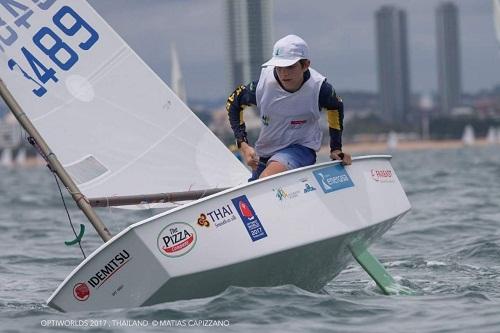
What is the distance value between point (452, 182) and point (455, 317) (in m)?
14.0

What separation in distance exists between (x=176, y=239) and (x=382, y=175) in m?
1.40

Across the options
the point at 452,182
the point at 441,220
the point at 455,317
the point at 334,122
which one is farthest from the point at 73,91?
the point at 452,182

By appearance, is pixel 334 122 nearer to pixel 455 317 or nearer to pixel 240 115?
pixel 240 115

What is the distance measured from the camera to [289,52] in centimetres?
697

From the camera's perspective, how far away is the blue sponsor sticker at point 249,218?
21.6 ft

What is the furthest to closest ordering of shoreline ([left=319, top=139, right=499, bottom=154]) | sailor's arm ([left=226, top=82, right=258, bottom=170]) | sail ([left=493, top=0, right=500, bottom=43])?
shoreline ([left=319, top=139, right=499, bottom=154])
sail ([left=493, top=0, right=500, bottom=43])
sailor's arm ([left=226, top=82, right=258, bottom=170])

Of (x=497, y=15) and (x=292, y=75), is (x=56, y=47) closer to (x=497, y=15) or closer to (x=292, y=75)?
(x=292, y=75)

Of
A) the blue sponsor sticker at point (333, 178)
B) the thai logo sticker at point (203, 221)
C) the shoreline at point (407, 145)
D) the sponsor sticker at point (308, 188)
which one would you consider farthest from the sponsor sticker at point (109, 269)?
the shoreline at point (407, 145)

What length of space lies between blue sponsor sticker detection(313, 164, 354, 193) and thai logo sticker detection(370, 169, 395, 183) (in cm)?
24

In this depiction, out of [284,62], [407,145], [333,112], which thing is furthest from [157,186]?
[407,145]

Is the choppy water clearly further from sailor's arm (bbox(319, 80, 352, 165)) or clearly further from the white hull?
sailor's arm (bbox(319, 80, 352, 165))

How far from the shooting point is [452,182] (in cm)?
2028

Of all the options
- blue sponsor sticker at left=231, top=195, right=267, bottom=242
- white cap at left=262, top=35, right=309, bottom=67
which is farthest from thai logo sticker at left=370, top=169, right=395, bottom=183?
blue sponsor sticker at left=231, top=195, right=267, bottom=242

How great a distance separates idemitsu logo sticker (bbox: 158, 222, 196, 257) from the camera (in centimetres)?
645
